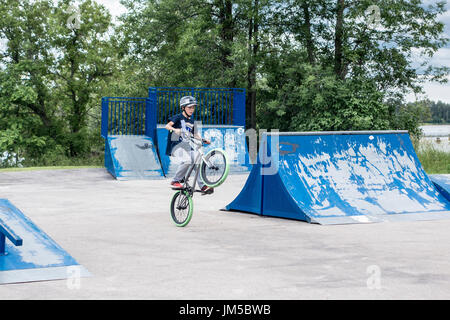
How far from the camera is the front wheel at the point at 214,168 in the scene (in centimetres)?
926

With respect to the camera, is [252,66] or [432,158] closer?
[432,158]

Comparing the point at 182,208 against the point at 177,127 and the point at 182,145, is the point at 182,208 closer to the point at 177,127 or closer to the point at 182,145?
the point at 182,145

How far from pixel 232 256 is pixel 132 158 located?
12481 mm

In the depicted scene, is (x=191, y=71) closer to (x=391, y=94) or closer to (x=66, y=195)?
(x=391, y=94)

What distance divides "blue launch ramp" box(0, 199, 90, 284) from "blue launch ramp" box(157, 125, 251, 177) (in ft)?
41.1

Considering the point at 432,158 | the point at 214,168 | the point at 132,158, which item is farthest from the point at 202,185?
the point at 432,158

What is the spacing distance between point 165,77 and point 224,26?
183 inches

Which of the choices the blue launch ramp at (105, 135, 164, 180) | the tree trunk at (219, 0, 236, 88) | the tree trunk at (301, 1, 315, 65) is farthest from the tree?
the blue launch ramp at (105, 135, 164, 180)

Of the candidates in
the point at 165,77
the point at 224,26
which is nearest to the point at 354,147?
the point at 224,26

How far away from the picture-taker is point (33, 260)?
6.53 metres

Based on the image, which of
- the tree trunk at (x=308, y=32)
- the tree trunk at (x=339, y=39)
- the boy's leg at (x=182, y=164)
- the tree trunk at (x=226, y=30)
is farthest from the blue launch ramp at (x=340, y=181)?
the tree trunk at (x=226, y=30)

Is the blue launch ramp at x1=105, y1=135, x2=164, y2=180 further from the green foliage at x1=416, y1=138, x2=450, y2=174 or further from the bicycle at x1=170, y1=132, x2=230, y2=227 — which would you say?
the green foliage at x1=416, y1=138, x2=450, y2=174

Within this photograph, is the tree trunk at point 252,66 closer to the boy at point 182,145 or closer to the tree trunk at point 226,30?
the tree trunk at point 226,30
